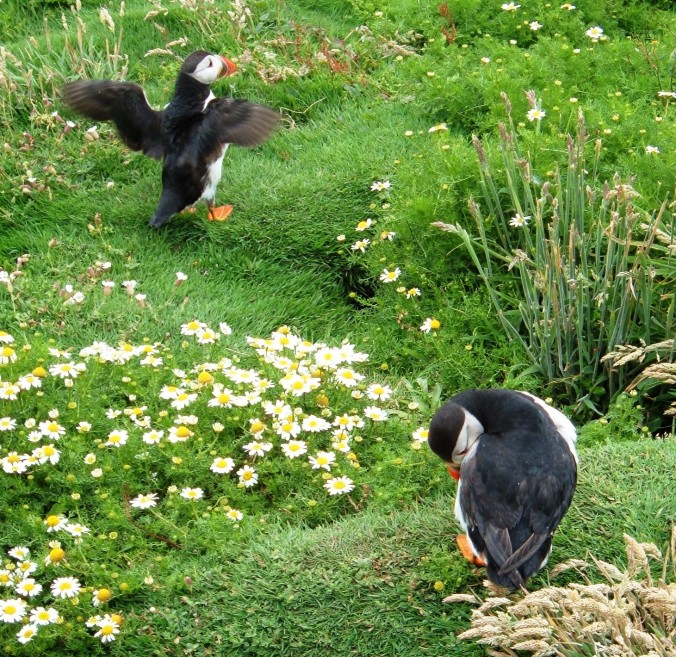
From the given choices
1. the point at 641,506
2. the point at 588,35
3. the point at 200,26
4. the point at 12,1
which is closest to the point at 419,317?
the point at 641,506

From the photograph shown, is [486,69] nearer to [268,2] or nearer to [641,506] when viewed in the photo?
[268,2]

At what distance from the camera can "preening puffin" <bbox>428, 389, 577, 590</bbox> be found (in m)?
3.46

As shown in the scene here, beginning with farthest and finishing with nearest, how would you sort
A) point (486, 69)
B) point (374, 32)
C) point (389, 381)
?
point (374, 32) → point (486, 69) → point (389, 381)

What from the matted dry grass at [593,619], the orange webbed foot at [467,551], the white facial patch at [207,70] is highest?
the white facial patch at [207,70]

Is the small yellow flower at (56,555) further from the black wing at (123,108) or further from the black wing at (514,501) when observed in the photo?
the black wing at (123,108)

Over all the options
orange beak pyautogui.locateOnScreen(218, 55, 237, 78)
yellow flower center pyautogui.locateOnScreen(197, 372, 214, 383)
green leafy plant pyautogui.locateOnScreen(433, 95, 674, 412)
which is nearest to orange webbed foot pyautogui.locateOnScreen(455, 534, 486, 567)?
green leafy plant pyautogui.locateOnScreen(433, 95, 674, 412)

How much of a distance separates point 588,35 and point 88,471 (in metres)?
4.84

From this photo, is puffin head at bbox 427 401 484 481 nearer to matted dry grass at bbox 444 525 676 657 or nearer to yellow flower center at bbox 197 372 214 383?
matted dry grass at bbox 444 525 676 657

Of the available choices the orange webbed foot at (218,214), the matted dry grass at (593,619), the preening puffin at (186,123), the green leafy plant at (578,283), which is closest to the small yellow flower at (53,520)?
the matted dry grass at (593,619)

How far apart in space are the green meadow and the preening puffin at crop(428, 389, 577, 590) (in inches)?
7.0

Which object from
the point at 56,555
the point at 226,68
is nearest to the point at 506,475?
the point at 56,555

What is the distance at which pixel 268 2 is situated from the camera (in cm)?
820

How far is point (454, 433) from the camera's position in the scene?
12.2 feet

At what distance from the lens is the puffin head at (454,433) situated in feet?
12.2
